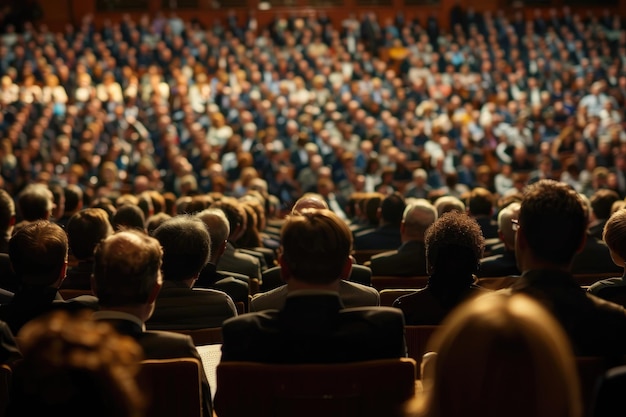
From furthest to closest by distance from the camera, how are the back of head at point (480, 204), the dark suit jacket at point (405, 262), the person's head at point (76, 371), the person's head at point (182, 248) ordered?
the back of head at point (480, 204) < the dark suit jacket at point (405, 262) < the person's head at point (182, 248) < the person's head at point (76, 371)

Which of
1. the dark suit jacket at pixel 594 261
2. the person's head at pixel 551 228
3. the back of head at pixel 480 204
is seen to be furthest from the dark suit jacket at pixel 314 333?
the back of head at pixel 480 204

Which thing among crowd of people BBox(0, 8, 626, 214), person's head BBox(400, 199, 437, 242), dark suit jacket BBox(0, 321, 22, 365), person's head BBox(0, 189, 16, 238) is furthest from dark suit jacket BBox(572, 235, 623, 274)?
crowd of people BBox(0, 8, 626, 214)

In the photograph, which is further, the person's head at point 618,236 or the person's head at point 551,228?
the person's head at point 618,236

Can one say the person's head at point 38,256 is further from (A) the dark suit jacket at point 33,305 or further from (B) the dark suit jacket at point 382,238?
(B) the dark suit jacket at point 382,238

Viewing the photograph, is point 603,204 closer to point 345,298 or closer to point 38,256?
point 345,298

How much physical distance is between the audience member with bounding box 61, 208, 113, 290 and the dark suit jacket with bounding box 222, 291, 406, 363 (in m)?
2.01

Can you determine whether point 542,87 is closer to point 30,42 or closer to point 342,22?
point 342,22

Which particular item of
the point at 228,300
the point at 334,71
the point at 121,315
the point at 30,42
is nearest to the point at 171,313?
the point at 228,300

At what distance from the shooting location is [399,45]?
1953 centimetres

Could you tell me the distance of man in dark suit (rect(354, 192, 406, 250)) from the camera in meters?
6.18

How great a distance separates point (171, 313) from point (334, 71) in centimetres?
1527

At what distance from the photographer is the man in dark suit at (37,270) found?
3.04 m

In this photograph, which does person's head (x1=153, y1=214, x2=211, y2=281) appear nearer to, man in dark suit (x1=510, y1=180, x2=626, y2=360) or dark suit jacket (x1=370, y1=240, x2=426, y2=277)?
man in dark suit (x1=510, y1=180, x2=626, y2=360)

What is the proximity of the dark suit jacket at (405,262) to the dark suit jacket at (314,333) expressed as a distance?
2324mm
